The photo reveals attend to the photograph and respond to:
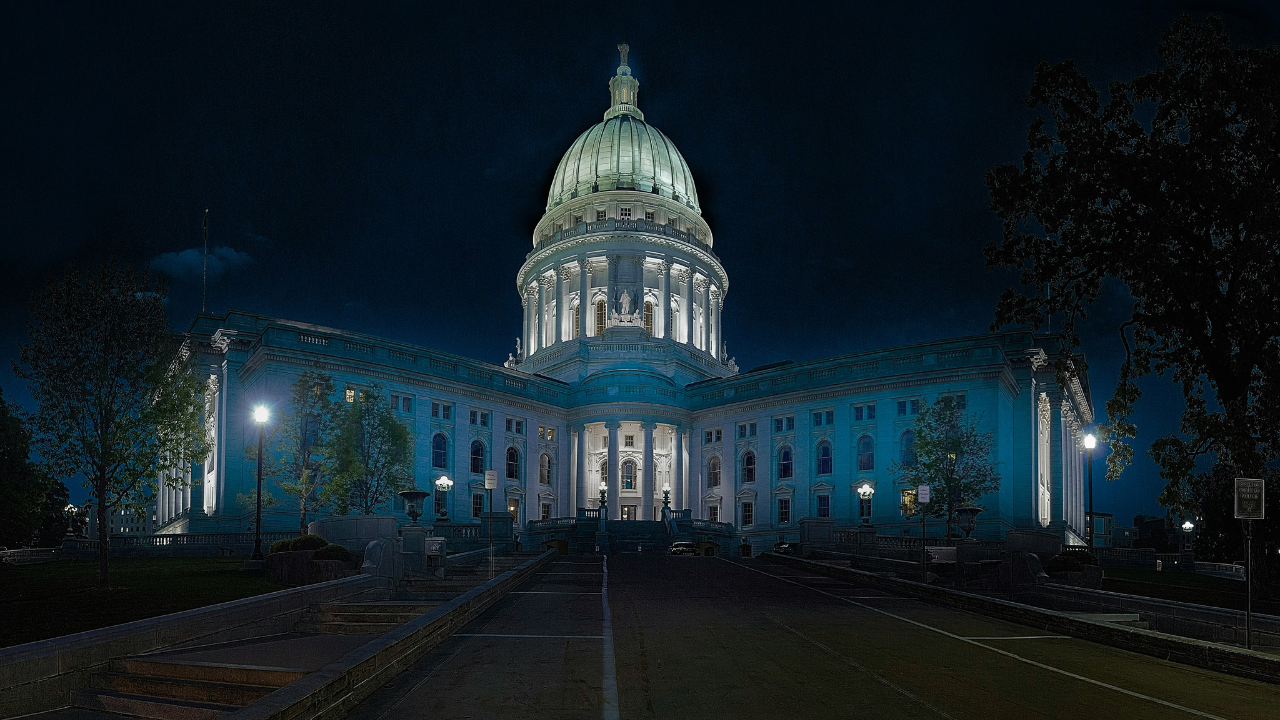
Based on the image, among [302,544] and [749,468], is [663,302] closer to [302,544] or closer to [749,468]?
[749,468]

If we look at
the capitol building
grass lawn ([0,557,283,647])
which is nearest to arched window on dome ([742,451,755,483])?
the capitol building

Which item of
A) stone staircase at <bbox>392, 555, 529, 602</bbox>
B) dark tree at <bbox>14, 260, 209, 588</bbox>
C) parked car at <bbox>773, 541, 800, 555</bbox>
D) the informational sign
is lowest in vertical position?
parked car at <bbox>773, 541, 800, 555</bbox>

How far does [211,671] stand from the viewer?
1282 cm

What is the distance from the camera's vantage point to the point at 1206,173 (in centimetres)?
2244

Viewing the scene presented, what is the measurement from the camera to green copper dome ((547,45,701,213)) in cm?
11306

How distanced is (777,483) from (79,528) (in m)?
66.1

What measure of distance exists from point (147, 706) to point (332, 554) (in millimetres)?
16041

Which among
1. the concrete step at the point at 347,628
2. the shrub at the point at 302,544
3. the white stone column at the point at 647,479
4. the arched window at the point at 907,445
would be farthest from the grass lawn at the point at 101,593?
the arched window at the point at 907,445

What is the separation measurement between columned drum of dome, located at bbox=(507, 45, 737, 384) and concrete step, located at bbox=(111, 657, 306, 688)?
3415 inches

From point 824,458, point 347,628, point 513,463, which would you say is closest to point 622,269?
point 513,463

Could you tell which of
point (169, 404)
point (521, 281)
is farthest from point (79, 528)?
point (169, 404)

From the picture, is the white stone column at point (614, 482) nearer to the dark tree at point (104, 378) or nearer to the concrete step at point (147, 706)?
the dark tree at point (104, 378)

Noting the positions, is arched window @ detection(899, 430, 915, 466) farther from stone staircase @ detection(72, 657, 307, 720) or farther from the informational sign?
stone staircase @ detection(72, 657, 307, 720)

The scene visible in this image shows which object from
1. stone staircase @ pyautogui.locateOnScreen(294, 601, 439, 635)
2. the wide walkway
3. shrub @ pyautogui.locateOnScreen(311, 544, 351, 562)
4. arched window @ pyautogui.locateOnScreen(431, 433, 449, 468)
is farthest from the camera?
arched window @ pyautogui.locateOnScreen(431, 433, 449, 468)
